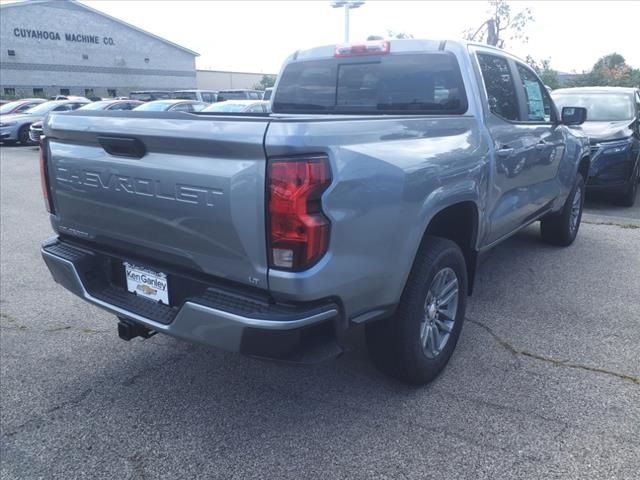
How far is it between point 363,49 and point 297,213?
233 cm

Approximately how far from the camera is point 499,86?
4.04m

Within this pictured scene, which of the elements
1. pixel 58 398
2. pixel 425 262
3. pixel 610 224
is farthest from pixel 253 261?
pixel 610 224

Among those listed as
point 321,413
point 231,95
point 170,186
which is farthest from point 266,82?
point 170,186

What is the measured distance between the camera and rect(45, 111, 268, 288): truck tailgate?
2248 mm

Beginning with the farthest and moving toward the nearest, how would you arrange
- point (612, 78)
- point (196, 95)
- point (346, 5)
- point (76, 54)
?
point (76, 54) < point (612, 78) < point (196, 95) < point (346, 5)

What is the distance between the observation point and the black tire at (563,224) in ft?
18.8

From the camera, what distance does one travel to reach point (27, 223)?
742 centimetres

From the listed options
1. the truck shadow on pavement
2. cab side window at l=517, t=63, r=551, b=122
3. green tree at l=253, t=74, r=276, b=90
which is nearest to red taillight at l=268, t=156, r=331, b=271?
the truck shadow on pavement

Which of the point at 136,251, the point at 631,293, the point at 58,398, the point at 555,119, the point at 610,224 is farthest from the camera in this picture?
the point at 610,224

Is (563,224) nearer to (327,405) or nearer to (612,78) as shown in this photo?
(327,405)

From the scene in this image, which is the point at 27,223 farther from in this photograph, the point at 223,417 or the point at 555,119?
the point at 555,119

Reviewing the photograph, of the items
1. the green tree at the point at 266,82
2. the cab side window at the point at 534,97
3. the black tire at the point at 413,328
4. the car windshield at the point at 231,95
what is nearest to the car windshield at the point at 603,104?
the cab side window at the point at 534,97

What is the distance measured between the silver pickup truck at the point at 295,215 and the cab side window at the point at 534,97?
78 cm

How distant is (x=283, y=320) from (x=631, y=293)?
362 centimetres
